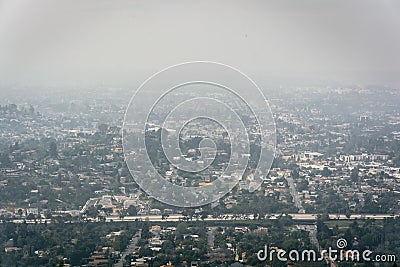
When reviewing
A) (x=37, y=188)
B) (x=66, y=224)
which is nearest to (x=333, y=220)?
(x=66, y=224)

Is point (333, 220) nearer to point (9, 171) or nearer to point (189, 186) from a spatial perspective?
point (189, 186)
